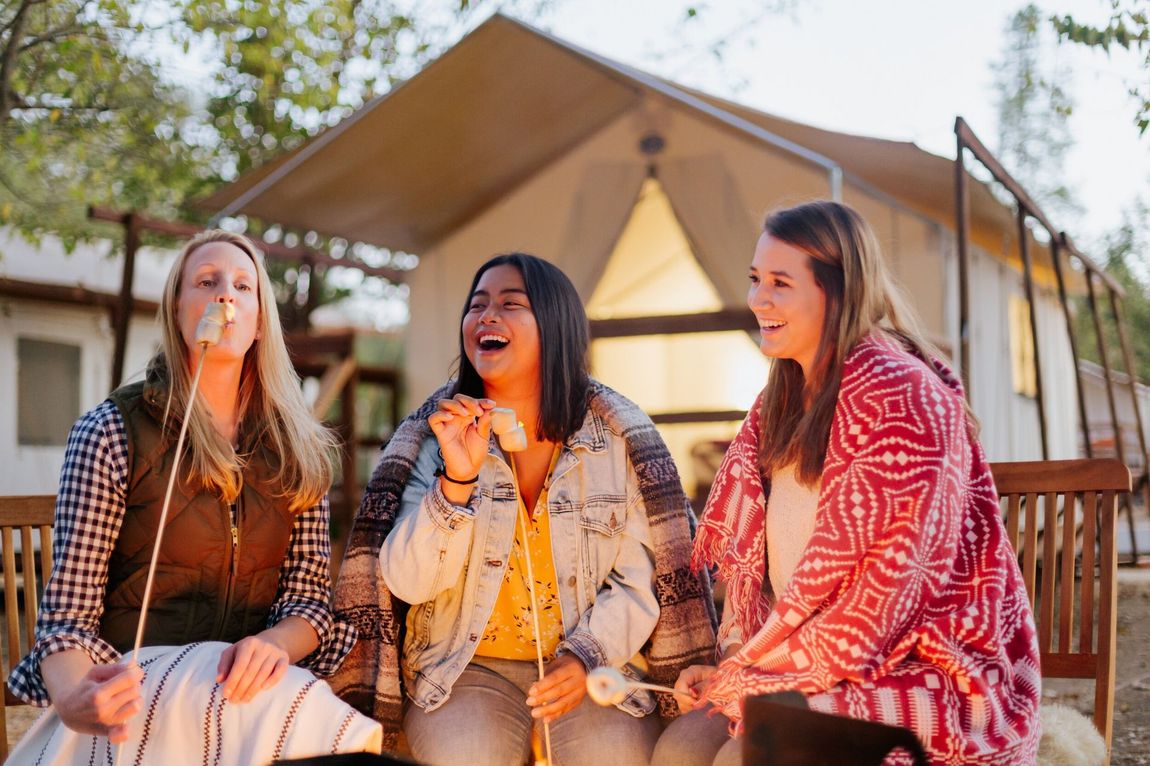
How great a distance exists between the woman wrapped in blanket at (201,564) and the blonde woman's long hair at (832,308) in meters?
1.10

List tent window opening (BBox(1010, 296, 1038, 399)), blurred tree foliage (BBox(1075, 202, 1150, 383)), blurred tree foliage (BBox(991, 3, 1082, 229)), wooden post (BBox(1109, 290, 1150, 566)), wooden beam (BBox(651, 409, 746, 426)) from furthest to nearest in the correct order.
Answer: blurred tree foliage (BBox(991, 3, 1082, 229)) < blurred tree foliage (BBox(1075, 202, 1150, 383)) < tent window opening (BBox(1010, 296, 1038, 399)) < wooden post (BBox(1109, 290, 1150, 566)) < wooden beam (BBox(651, 409, 746, 426))

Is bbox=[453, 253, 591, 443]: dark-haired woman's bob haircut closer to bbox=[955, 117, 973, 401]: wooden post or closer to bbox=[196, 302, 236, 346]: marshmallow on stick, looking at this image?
bbox=[196, 302, 236, 346]: marshmallow on stick

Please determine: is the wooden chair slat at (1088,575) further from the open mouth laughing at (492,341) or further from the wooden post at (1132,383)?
the wooden post at (1132,383)

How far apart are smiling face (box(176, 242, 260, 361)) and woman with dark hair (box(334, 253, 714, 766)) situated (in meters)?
0.51

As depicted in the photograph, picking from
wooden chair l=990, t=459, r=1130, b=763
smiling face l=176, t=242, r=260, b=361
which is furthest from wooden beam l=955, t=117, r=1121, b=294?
smiling face l=176, t=242, r=260, b=361

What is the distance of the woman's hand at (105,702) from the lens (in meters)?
2.00

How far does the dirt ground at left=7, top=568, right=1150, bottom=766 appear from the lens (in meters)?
4.12

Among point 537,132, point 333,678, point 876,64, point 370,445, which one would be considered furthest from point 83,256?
point 876,64

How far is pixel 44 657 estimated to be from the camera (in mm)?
2244

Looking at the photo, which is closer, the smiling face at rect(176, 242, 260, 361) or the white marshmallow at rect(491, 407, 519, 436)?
the white marshmallow at rect(491, 407, 519, 436)

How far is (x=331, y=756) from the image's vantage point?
5.28 ft

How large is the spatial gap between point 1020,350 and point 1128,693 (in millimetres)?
6682

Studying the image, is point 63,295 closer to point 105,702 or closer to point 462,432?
point 462,432

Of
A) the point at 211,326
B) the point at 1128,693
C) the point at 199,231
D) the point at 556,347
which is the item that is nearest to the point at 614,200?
the point at 199,231
